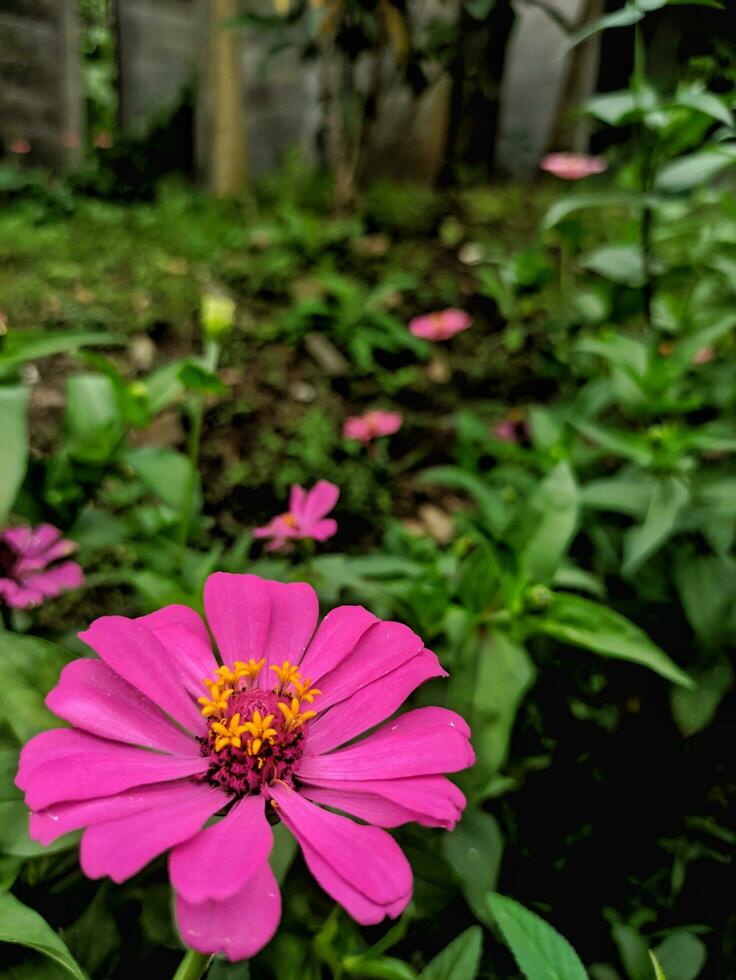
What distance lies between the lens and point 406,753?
0.43 metres

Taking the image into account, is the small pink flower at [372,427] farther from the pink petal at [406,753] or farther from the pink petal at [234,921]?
the pink petal at [234,921]

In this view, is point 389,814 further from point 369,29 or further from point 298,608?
point 369,29

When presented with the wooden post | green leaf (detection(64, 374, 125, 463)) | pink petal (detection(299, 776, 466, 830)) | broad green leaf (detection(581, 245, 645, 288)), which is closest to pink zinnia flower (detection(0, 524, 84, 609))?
green leaf (detection(64, 374, 125, 463))

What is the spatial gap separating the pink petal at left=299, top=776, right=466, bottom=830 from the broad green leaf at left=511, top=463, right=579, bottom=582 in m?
0.39

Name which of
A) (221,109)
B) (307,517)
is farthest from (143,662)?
(221,109)

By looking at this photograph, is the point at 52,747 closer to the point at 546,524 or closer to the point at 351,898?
the point at 351,898

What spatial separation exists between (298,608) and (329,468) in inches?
39.6

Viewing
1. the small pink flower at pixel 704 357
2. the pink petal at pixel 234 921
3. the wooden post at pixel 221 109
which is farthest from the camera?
the wooden post at pixel 221 109

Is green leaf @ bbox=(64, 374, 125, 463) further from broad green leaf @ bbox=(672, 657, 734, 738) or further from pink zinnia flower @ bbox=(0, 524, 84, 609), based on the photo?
broad green leaf @ bbox=(672, 657, 734, 738)

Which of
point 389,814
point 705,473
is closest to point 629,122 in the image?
point 705,473

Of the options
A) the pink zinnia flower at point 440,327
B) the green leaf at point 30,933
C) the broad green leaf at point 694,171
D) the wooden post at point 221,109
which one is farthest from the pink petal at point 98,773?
the wooden post at point 221,109

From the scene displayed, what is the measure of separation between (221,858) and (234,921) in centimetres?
3

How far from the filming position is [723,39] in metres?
1.22

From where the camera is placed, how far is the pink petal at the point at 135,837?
1.13ft
